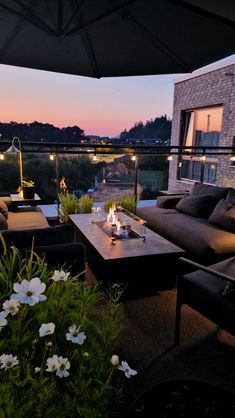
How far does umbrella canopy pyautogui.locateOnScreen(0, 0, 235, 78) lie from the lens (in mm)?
2434

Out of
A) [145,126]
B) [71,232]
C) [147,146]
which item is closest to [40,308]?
[71,232]

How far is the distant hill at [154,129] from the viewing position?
9.10 meters

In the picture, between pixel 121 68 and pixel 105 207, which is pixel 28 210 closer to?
pixel 105 207

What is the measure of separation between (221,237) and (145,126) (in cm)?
701

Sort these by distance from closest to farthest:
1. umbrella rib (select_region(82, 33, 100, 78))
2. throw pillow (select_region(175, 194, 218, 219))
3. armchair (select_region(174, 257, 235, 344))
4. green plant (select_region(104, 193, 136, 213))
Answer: armchair (select_region(174, 257, 235, 344))
umbrella rib (select_region(82, 33, 100, 78))
throw pillow (select_region(175, 194, 218, 219))
green plant (select_region(104, 193, 136, 213))

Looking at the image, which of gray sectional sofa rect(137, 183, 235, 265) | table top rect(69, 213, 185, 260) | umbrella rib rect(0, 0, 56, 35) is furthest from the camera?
gray sectional sofa rect(137, 183, 235, 265)

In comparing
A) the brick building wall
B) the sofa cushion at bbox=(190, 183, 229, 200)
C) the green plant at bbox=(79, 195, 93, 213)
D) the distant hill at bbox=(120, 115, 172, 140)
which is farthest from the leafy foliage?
the distant hill at bbox=(120, 115, 172, 140)

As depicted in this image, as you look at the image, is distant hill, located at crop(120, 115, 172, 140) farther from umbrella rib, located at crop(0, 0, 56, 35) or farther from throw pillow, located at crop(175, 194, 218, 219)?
umbrella rib, located at crop(0, 0, 56, 35)

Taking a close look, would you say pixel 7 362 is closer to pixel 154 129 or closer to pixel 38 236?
pixel 38 236

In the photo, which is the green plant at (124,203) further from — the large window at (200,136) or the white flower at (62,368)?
the white flower at (62,368)

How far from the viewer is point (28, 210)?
4.56 m

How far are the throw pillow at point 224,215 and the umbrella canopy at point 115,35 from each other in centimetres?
174

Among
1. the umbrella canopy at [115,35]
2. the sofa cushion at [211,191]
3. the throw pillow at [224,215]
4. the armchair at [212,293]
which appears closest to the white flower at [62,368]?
the armchair at [212,293]

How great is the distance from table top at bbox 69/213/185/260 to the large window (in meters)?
4.32
